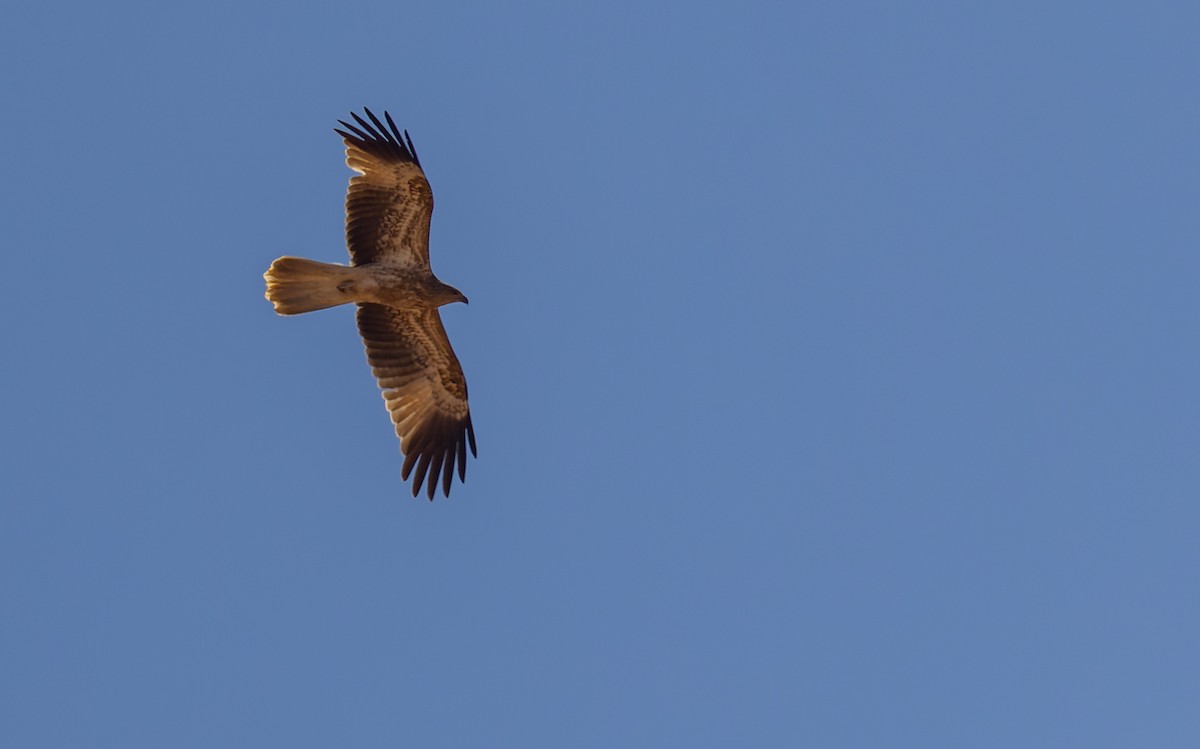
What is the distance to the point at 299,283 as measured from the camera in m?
12.9

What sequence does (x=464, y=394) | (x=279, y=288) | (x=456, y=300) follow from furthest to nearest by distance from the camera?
1. (x=464, y=394)
2. (x=456, y=300)
3. (x=279, y=288)

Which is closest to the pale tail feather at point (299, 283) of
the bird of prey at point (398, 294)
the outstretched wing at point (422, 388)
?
the bird of prey at point (398, 294)

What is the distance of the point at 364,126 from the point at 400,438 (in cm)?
281

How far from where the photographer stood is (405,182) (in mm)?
13383

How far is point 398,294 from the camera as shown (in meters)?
13.5

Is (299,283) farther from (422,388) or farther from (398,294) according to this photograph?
(422,388)

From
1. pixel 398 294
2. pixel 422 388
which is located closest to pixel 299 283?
pixel 398 294

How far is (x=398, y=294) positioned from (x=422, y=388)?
4.48ft

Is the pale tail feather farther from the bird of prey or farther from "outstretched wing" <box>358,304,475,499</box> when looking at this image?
"outstretched wing" <box>358,304,475,499</box>

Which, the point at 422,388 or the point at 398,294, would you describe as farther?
the point at 422,388

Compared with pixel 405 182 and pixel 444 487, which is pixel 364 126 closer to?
pixel 405 182

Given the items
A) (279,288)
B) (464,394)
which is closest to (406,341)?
(464,394)

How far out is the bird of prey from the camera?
1306 centimetres

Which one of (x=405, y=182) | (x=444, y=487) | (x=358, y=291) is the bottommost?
(x=444, y=487)
